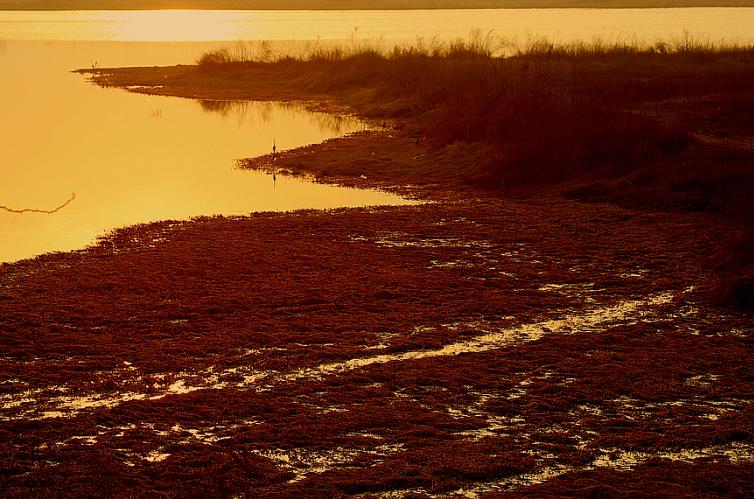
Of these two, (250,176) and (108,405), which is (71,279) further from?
(250,176)

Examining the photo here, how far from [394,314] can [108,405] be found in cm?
292

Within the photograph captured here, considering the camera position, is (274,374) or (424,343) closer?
(274,374)

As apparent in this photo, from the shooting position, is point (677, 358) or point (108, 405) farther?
point (677, 358)

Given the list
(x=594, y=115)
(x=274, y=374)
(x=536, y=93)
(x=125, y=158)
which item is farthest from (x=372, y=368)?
(x=536, y=93)

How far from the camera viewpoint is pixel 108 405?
23.6 ft

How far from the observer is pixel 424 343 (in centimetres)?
848

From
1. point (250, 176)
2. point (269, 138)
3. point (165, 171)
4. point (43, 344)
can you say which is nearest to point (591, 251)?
point (43, 344)

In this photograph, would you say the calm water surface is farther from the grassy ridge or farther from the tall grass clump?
the grassy ridge

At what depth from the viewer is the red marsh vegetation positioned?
6227 mm

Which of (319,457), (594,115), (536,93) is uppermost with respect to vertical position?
(536,93)

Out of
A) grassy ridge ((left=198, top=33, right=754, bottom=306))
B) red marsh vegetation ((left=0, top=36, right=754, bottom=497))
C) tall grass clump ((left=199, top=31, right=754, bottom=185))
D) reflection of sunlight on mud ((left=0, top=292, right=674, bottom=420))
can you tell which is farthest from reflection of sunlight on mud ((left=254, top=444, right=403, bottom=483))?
tall grass clump ((left=199, top=31, right=754, bottom=185))

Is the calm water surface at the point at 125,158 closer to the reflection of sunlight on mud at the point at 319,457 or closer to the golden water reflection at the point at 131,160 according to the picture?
the golden water reflection at the point at 131,160

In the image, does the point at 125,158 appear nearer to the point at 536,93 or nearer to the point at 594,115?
the point at 536,93

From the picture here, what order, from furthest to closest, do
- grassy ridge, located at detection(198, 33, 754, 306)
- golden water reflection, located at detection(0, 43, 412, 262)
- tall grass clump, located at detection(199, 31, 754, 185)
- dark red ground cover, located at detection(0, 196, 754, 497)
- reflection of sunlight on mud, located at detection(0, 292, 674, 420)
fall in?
tall grass clump, located at detection(199, 31, 754, 185) → golden water reflection, located at detection(0, 43, 412, 262) → grassy ridge, located at detection(198, 33, 754, 306) → reflection of sunlight on mud, located at detection(0, 292, 674, 420) → dark red ground cover, located at detection(0, 196, 754, 497)
